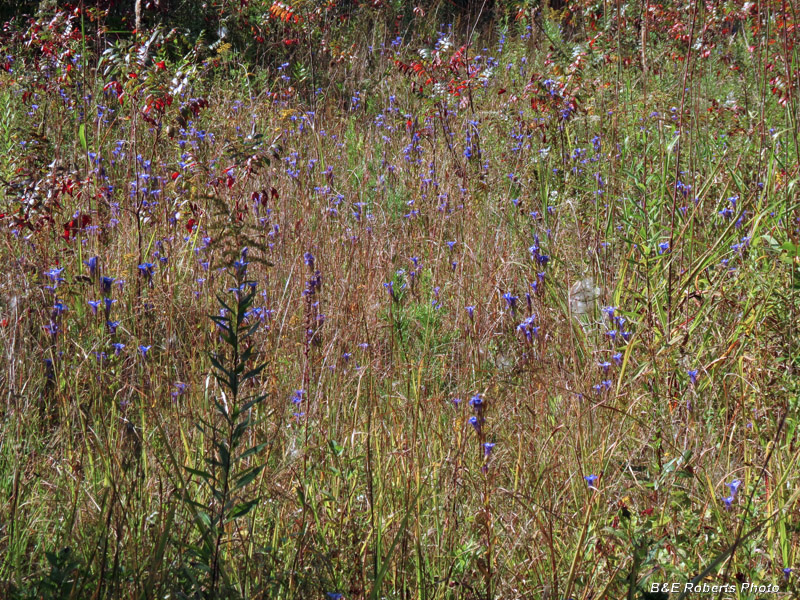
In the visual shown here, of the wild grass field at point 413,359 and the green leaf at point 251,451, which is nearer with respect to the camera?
the green leaf at point 251,451

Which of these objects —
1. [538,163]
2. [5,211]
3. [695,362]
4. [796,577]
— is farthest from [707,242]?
[5,211]

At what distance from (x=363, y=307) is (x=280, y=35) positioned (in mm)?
4995

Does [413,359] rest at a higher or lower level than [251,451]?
lower

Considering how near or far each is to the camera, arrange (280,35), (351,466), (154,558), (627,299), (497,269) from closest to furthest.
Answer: (154,558)
(351,466)
(627,299)
(497,269)
(280,35)

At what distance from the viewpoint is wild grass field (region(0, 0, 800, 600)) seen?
1612 mm

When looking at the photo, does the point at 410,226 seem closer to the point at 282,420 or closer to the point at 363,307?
the point at 363,307

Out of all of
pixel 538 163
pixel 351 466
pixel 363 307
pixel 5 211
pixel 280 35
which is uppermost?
pixel 280 35

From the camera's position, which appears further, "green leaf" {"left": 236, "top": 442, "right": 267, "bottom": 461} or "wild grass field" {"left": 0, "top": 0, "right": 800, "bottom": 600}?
"wild grass field" {"left": 0, "top": 0, "right": 800, "bottom": 600}

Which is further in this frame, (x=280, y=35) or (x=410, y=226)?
(x=280, y=35)

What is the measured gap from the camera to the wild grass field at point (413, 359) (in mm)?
1612

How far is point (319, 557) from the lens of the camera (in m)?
1.57

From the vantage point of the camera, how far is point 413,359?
8.99 feet

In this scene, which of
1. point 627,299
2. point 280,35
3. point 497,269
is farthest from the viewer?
point 280,35

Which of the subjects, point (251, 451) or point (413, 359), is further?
point (413, 359)
